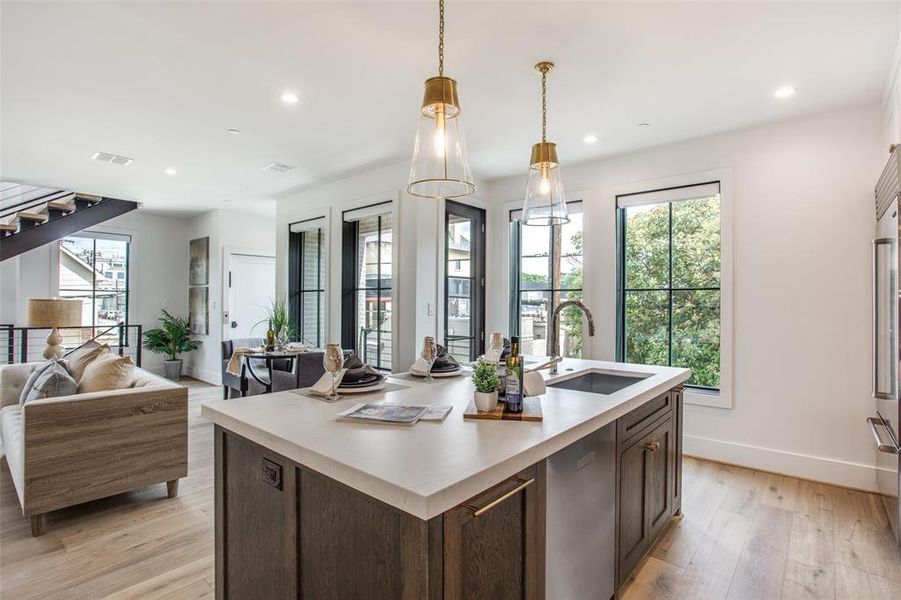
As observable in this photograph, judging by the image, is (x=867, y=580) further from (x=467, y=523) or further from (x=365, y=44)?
(x=365, y=44)

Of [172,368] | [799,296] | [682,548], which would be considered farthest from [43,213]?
[799,296]

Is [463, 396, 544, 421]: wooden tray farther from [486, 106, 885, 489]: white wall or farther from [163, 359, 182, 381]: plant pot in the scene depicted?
[163, 359, 182, 381]: plant pot

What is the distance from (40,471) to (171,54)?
2343 millimetres

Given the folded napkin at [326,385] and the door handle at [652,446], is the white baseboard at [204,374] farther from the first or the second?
the door handle at [652,446]

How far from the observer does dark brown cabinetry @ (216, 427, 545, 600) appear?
0.98 meters

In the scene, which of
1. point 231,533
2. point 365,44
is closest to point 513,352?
point 231,533

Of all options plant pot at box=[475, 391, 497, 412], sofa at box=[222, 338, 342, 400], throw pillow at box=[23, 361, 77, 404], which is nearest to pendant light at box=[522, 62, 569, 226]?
plant pot at box=[475, 391, 497, 412]

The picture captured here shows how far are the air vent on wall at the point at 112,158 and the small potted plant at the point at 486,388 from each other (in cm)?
443

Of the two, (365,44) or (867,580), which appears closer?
(867,580)

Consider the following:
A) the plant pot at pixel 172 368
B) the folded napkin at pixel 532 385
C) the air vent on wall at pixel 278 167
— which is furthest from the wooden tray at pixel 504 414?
the plant pot at pixel 172 368

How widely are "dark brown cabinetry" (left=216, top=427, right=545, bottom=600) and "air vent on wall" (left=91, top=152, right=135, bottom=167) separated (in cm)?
393

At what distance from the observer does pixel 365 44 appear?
240 cm

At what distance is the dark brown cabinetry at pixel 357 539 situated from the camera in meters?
0.98

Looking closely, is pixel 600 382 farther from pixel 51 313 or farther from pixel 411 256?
pixel 51 313
